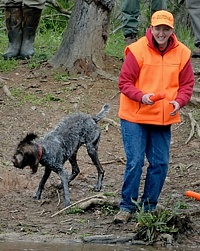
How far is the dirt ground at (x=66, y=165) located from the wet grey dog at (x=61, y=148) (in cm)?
23

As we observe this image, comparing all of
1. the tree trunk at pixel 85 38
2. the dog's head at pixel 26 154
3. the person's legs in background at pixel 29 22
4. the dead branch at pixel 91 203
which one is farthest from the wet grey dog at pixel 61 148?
the person's legs in background at pixel 29 22

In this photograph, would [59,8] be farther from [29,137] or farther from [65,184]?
[29,137]

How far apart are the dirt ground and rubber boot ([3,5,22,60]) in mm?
295

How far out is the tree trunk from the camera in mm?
10984

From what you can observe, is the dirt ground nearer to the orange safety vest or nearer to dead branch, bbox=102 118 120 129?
dead branch, bbox=102 118 120 129

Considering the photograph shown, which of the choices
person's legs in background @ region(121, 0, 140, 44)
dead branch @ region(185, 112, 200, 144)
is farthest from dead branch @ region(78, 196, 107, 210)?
person's legs in background @ region(121, 0, 140, 44)

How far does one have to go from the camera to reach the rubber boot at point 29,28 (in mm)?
11461

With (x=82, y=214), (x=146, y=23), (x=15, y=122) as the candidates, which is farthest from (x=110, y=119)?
(x=146, y=23)

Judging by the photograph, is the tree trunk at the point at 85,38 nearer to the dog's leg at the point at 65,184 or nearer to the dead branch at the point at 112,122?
the dead branch at the point at 112,122

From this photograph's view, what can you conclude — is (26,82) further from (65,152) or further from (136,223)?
(136,223)

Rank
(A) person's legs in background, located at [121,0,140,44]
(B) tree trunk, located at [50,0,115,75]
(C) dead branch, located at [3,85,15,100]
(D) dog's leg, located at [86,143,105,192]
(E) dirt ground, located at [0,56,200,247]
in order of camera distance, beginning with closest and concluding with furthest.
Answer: (E) dirt ground, located at [0,56,200,247] → (D) dog's leg, located at [86,143,105,192] → (C) dead branch, located at [3,85,15,100] → (B) tree trunk, located at [50,0,115,75] → (A) person's legs in background, located at [121,0,140,44]

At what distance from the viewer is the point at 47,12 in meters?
16.1

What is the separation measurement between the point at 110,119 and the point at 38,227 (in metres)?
3.47

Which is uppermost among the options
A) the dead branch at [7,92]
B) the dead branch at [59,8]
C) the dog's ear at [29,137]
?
the dead branch at [59,8]
